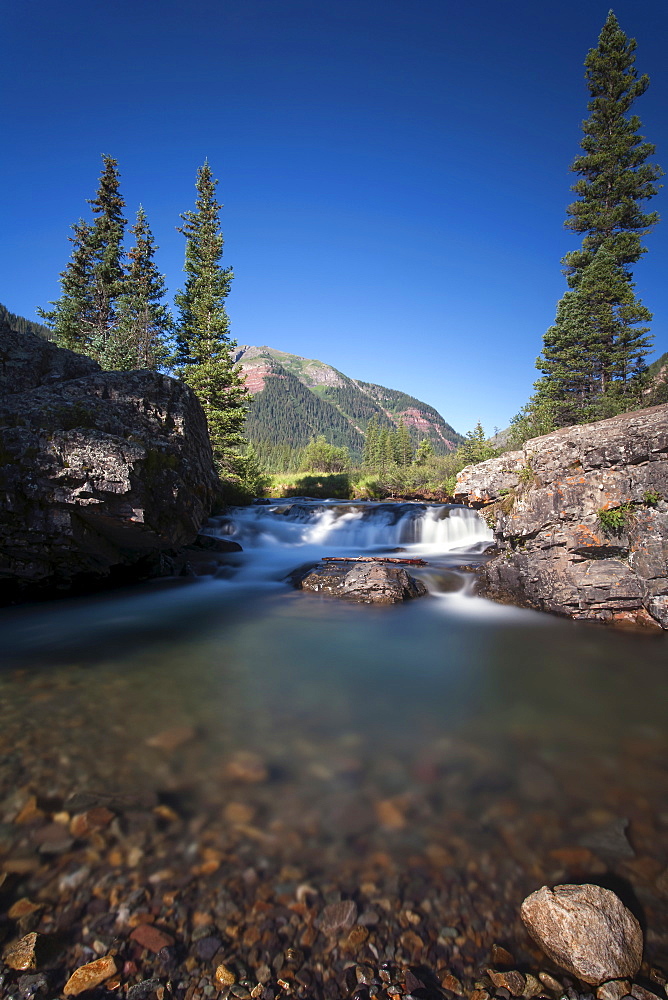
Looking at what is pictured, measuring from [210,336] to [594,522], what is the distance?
63.1 feet

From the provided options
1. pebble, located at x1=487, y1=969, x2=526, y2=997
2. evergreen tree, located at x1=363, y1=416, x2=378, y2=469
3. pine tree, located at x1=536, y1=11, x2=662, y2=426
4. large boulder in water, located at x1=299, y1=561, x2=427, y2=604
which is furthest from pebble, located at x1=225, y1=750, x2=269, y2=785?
evergreen tree, located at x1=363, y1=416, x2=378, y2=469

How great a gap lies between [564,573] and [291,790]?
600 cm

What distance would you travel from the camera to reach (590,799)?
9.52ft

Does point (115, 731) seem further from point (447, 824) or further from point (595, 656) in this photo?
point (595, 656)

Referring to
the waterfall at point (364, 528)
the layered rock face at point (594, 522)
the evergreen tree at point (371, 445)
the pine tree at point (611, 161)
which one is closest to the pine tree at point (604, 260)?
the pine tree at point (611, 161)

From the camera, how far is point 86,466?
6.34 meters

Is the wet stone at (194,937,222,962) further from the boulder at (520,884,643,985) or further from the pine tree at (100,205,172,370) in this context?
the pine tree at (100,205,172,370)

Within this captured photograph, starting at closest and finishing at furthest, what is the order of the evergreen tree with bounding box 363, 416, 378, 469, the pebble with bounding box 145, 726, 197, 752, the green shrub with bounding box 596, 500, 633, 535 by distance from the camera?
1. the pebble with bounding box 145, 726, 197, 752
2. the green shrub with bounding box 596, 500, 633, 535
3. the evergreen tree with bounding box 363, 416, 378, 469

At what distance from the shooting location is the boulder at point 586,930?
1.75m

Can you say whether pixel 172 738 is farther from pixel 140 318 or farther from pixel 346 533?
pixel 140 318

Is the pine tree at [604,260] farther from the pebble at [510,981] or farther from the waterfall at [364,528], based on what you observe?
the pebble at [510,981]

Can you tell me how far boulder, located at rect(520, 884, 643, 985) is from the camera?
5.75ft

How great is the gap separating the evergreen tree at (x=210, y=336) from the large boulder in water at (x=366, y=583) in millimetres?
11061

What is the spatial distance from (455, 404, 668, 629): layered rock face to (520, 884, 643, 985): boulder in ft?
18.3
